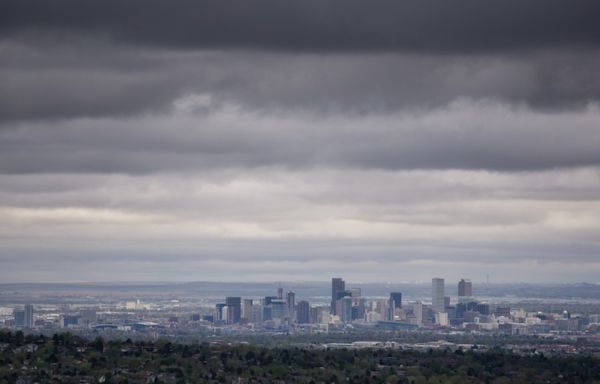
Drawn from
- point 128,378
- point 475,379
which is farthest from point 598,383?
point 128,378

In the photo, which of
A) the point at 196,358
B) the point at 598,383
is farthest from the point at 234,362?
the point at 598,383

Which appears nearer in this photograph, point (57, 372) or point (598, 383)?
point (57, 372)

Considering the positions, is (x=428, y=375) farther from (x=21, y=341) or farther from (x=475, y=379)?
(x=21, y=341)

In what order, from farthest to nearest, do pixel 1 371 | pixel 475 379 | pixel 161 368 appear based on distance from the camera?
pixel 475 379 → pixel 161 368 → pixel 1 371

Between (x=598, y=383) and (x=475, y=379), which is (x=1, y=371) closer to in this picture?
(x=475, y=379)

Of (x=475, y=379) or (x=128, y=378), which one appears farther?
(x=475, y=379)

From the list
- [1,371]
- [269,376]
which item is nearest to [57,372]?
[1,371]

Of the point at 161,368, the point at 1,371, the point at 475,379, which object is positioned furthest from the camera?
the point at 475,379
